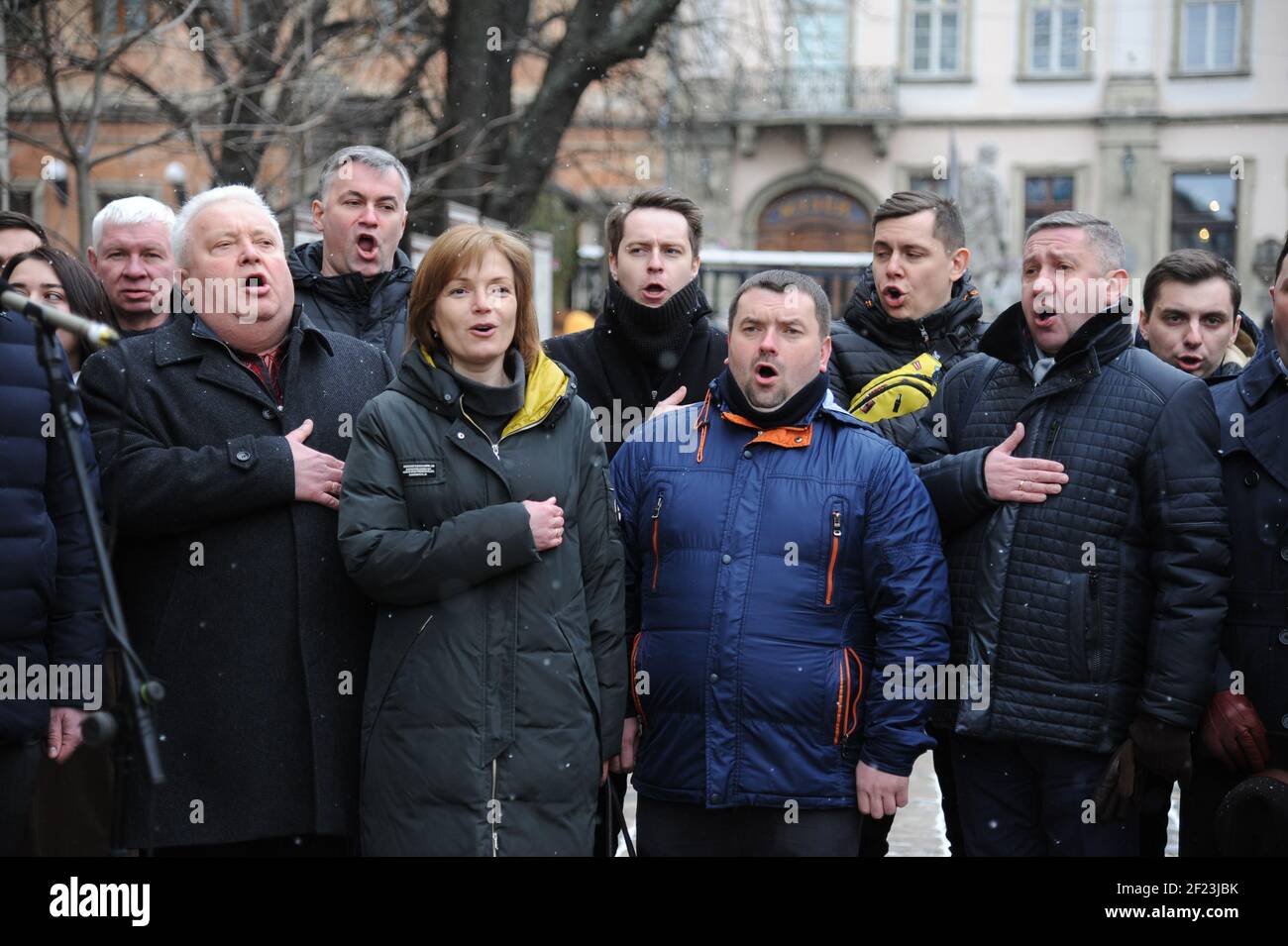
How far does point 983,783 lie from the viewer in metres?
4.38

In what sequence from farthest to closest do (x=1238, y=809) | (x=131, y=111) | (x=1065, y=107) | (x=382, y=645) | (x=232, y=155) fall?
(x=1065, y=107) → (x=131, y=111) → (x=232, y=155) → (x=1238, y=809) → (x=382, y=645)

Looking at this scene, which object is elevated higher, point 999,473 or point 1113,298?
point 1113,298

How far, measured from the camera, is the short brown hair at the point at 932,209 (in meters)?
5.16

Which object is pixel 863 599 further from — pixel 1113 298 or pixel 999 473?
pixel 1113 298

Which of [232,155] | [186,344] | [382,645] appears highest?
[232,155]

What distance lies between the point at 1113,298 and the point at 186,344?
8.36 feet

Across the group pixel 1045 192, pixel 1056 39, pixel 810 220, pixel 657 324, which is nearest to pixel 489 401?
pixel 657 324

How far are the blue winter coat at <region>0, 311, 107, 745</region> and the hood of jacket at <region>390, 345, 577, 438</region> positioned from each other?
2.69ft

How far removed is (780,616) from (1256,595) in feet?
4.34

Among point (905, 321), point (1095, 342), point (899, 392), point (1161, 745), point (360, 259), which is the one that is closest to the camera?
point (1161, 745)

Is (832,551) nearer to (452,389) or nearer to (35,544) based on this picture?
(452,389)

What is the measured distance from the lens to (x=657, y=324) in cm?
529
